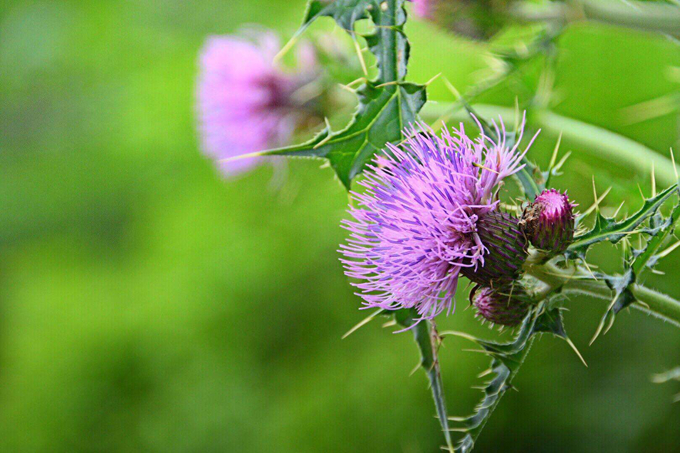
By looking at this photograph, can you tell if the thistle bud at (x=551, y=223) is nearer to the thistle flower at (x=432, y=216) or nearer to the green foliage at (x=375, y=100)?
the thistle flower at (x=432, y=216)

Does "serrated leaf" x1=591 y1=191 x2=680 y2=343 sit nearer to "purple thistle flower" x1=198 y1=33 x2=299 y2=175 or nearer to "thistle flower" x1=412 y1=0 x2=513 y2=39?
"thistle flower" x1=412 y1=0 x2=513 y2=39

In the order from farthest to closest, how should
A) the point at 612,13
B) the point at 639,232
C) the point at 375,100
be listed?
the point at 612,13, the point at 375,100, the point at 639,232

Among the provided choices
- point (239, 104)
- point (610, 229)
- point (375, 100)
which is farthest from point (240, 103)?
point (610, 229)

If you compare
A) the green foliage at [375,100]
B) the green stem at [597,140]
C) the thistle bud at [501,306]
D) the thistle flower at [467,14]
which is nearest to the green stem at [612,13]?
the thistle flower at [467,14]

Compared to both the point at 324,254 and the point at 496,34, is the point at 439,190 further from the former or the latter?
the point at 324,254

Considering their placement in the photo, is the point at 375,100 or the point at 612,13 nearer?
the point at 375,100

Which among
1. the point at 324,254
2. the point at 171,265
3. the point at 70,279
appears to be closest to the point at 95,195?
the point at 70,279

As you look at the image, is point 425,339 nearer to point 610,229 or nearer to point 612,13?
point 610,229
